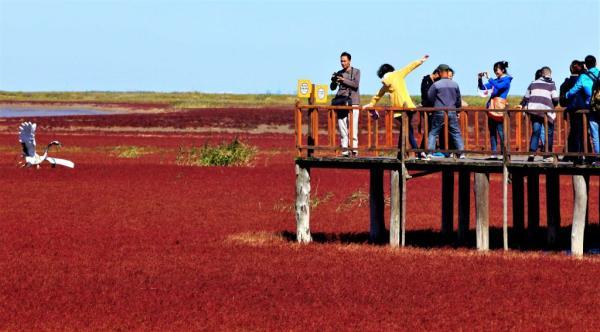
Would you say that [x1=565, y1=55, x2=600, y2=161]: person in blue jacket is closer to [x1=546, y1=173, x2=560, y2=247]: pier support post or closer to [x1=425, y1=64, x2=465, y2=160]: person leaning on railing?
[x1=425, y1=64, x2=465, y2=160]: person leaning on railing

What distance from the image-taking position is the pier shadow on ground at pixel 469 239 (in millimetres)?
23344

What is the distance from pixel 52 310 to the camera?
15.8 metres

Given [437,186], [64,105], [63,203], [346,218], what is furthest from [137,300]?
[64,105]

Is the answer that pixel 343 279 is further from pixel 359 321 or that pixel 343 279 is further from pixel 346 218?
pixel 346 218

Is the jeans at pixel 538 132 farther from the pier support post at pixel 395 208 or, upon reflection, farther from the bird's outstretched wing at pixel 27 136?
the bird's outstretched wing at pixel 27 136

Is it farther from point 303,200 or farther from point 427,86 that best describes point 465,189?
point 303,200

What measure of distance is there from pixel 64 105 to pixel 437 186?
118014 mm

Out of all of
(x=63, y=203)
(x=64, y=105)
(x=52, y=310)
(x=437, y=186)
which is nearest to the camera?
(x=52, y=310)

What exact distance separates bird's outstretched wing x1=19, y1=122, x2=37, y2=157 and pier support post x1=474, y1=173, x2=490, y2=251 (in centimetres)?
2131

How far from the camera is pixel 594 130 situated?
67.8 feet

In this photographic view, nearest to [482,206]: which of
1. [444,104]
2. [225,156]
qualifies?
[444,104]

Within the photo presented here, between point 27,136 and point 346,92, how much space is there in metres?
20.7

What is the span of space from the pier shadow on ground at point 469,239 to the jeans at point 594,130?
2619 millimetres

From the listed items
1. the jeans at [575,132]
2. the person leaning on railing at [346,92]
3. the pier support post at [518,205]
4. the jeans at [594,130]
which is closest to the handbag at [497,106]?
the jeans at [575,132]
